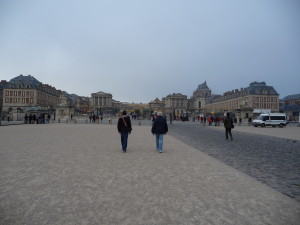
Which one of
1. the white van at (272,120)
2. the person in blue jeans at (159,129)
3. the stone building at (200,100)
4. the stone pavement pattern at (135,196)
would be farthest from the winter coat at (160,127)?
the stone building at (200,100)

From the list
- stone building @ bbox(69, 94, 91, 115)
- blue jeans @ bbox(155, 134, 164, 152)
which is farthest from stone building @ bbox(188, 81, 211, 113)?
blue jeans @ bbox(155, 134, 164, 152)

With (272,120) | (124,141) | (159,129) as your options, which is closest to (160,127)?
(159,129)

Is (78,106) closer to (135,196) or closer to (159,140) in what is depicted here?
(159,140)

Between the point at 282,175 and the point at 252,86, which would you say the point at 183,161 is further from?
the point at 252,86

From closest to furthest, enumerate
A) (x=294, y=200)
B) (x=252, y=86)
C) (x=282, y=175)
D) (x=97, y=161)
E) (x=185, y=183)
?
(x=294, y=200) → (x=185, y=183) → (x=282, y=175) → (x=97, y=161) → (x=252, y=86)

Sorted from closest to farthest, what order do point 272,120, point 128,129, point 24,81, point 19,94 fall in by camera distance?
point 128,129, point 272,120, point 19,94, point 24,81

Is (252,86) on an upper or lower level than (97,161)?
upper

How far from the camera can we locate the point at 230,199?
13.5ft

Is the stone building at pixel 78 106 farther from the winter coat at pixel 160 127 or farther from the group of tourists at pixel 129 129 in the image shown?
the winter coat at pixel 160 127

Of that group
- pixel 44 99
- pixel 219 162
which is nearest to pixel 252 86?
pixel 44 99

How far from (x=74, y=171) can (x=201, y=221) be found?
3.94 m

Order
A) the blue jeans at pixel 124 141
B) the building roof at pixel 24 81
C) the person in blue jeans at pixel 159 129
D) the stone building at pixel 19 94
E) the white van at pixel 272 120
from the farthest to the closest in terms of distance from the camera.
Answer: the building roof at pixel 24 81 < the stone building at pixel 19 94 < the white van at pixel 272 120 < the person in blue jeans at pixel 159 129 < the blue jeans at pixel 124 141

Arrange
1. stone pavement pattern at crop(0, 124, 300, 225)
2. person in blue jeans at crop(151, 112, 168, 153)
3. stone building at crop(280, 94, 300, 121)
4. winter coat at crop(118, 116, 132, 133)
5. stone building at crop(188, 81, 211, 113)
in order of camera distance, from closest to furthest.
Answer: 1. stone pavement pattern at crop(0, 124, 300, 225)
2. winter coat at crop(118, 116, 132, 133)
3. person in blue jeans at crop(151, 112, 168, 153)
4. stone building at crop(280, 94, 300, 121)
5. stone building at crop(188, 81, 211, 113)

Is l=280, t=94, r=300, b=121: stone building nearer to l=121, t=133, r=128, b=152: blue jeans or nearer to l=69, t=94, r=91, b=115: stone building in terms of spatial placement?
l=121, t=133, r=128, b=152: blue jeans
